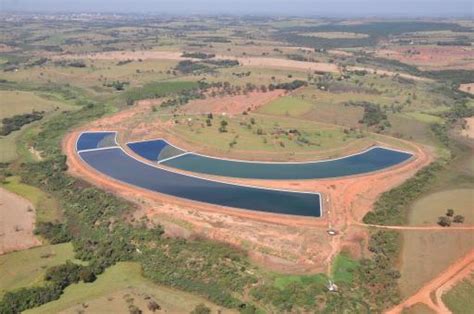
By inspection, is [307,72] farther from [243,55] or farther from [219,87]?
[243,55]

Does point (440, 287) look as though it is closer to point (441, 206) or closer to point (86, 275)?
point (441, 206)

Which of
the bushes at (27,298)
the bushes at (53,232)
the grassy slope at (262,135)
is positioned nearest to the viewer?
the bushes at (27,298)

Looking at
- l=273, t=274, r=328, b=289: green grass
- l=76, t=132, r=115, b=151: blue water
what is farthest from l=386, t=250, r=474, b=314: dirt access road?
l=76, t=132, r=115, b=151: blue water

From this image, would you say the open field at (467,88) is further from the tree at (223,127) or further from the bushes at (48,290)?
the bushes at (48,290)

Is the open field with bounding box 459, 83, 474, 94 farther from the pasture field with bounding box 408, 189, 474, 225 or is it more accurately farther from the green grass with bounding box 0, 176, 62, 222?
the green grass with bounding box 0, 176, 62, 222

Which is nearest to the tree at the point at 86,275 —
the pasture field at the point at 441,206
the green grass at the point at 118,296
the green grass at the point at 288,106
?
the green grass at the point at 118,296
